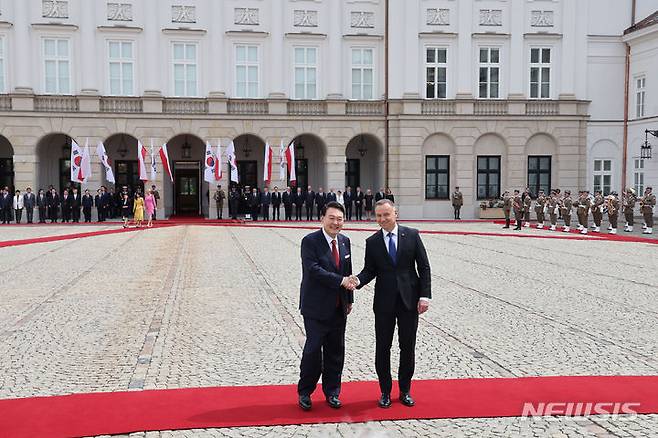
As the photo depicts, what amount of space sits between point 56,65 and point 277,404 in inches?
1324

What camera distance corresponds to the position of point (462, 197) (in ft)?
124

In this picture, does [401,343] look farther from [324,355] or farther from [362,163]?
[362,163]

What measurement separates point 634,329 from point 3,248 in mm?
18391

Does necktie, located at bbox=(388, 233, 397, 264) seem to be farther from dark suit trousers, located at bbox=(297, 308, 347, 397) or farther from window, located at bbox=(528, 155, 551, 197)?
window, located at bbox=(528, 155, 551, 197)

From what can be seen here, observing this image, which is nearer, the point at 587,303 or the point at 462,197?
the point at 587,303

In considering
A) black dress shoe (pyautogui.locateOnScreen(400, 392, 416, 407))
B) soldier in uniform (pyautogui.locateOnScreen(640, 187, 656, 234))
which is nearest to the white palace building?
soldier in uniform (pyautogui.locateOnScreen(640, 187, 656, 234))

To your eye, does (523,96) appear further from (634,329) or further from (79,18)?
(634,329)

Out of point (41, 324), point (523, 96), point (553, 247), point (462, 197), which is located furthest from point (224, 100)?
point (41, 324)

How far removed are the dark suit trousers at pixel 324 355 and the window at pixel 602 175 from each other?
36368 mm

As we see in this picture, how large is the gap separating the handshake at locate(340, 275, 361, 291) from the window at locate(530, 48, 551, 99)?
3498 centimetres

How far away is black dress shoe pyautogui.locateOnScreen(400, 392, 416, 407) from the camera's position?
6.46 metres

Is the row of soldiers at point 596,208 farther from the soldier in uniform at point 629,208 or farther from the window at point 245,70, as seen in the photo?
the window at point 245,70

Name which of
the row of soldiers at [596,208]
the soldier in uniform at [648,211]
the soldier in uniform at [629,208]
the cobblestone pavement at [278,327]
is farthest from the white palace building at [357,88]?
the cobblestone pavement at [278,327]

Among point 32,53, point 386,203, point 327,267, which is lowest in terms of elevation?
point 327,267
